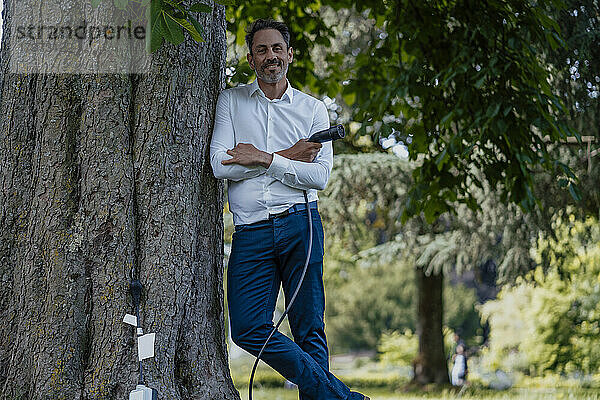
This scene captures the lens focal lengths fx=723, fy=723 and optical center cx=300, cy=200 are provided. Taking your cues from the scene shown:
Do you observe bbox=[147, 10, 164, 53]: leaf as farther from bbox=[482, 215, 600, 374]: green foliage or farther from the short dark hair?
bbox=[482, 215, 600, 374]: green foliage

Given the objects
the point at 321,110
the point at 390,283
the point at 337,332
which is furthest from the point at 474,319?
the point at 321,110

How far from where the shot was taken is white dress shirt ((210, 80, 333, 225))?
3260 mm

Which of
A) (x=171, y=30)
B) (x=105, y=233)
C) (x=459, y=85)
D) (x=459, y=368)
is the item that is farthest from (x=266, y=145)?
(x=459, y=368)

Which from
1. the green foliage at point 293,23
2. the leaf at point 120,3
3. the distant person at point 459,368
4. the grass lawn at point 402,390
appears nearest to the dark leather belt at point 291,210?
the leaf at point 120,3

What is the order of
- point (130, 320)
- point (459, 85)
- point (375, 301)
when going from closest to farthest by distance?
1. point (130, 320)
2. point (459, 85)
3. point (375, 301)

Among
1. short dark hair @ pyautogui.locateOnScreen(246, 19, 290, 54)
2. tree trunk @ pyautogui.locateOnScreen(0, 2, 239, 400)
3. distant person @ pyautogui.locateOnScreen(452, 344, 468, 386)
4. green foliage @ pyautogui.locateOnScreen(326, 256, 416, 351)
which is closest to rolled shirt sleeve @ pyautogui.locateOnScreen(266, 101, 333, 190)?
tree trunk @ pyautogui.locateOnScreen(0, 2, 239, 400)

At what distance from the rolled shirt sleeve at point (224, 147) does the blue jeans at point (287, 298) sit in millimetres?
242

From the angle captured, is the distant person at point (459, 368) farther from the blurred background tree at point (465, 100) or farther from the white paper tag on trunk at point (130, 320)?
the white paper tag on trunk at point (130, 320)

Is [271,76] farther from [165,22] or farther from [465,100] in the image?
[465,100]

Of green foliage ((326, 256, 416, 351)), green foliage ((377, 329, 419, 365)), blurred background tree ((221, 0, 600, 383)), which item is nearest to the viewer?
blurred background tree ((221, 0, 600, 383))

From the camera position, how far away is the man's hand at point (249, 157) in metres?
3.22

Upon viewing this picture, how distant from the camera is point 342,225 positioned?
12.8 m

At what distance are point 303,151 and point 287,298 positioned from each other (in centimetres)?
70

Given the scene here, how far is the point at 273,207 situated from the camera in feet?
10.8
